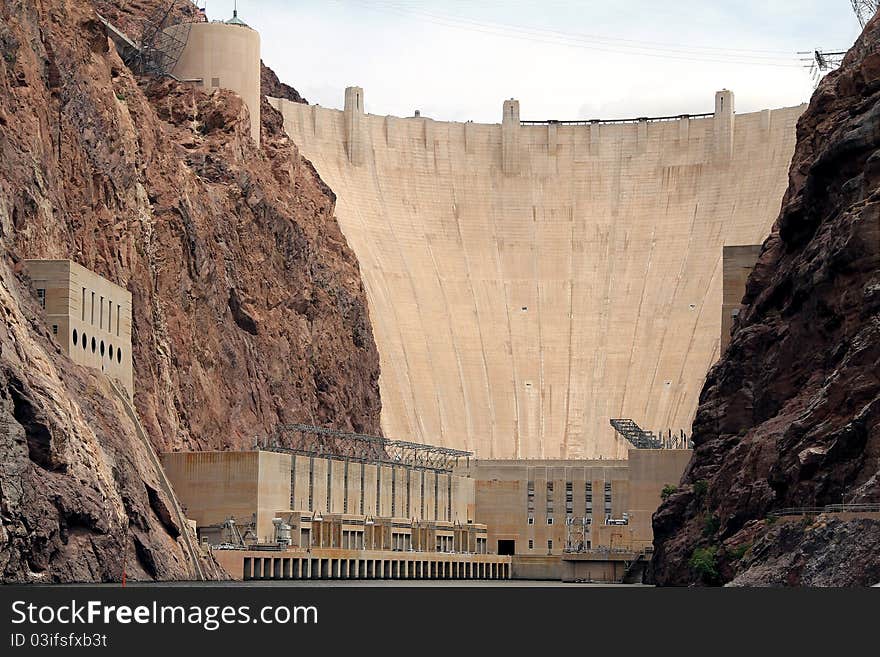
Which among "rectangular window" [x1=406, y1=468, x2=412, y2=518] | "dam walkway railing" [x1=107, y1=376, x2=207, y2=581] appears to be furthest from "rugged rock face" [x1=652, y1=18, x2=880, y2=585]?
"rectangular window" [x1=406, y1=468, x2=412, y2=518]

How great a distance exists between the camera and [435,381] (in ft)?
549

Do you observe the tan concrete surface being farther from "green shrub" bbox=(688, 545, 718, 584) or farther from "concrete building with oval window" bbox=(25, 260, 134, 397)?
"concrete building with oval window" bbox=(25, 260, 134, 397)

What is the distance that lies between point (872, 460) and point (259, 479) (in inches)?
2323

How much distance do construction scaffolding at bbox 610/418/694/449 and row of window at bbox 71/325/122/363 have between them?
4402cm

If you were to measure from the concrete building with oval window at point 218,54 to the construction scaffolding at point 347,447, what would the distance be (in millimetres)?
25798

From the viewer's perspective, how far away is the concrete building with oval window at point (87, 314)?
10588 cm

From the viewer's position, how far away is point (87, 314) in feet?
358

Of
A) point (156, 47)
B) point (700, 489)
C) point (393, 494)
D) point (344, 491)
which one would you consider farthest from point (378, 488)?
point (700, 489)

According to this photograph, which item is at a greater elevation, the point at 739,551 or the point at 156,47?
the point at 156,47

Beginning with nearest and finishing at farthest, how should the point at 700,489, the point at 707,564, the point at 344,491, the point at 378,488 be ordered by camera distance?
1. the point at 707,564
2. the point at 700,489
3. the point at 344,491
4. the point at 378,488

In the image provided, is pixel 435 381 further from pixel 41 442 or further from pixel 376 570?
pixel 41 442

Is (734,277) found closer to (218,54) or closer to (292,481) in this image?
(292,481)

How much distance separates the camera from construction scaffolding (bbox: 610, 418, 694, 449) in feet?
476

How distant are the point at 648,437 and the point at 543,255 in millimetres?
32046
